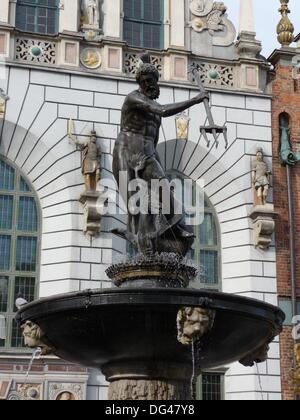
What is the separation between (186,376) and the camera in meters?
9.65

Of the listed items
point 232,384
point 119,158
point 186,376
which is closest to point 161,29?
point 232,384

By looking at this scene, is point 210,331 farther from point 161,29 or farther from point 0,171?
point 161,29

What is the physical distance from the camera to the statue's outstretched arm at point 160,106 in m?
10.0

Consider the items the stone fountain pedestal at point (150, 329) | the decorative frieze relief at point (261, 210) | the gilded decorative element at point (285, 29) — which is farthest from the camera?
the gilded decorative element at point (285, 29)

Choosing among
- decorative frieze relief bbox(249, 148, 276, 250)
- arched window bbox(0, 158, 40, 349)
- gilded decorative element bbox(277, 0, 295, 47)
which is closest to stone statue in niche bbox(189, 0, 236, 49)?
gilded decorative element bbox(277, 0, 295, 47)

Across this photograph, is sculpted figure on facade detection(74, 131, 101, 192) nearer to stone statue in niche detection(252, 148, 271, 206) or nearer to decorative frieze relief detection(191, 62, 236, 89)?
decorative frieze relief detection(191, 62, 236, 89)

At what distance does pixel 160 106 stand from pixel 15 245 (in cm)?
1079

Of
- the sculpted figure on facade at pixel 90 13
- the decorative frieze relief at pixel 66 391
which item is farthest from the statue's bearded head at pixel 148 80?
the sculpted figure on facade at pixel 90 13

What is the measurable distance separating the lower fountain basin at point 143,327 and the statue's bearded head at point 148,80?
3307mm

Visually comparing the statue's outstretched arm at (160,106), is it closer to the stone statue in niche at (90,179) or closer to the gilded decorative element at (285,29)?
the stone statue in niche at (90,179)

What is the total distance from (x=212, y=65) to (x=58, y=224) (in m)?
6.75

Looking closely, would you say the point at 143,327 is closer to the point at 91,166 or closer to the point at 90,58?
the point at 91,166

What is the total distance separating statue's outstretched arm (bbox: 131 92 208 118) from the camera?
10.0 meters

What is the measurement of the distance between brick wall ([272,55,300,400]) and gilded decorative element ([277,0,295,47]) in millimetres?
770
